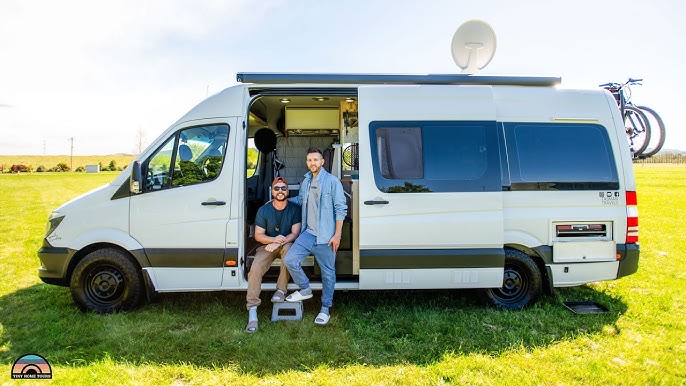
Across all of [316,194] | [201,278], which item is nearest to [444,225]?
[316,194]

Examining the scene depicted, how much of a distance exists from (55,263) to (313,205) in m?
2.84

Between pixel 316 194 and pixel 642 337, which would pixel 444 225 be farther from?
pixel 642 337

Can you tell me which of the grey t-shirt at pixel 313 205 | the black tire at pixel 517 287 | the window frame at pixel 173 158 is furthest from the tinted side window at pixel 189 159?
the black tire at pixel 517 287

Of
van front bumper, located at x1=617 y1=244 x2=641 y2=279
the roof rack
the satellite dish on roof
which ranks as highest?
the satellite dish on roof

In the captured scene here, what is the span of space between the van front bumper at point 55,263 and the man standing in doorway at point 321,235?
2.38 m

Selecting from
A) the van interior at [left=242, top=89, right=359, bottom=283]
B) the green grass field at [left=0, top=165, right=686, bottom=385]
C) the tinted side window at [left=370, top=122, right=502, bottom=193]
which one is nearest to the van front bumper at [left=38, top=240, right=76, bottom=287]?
the green grass field at [left=0, top=165, right=686, bottom=385]

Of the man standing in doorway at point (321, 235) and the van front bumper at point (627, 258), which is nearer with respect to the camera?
the man standing in doorway at point (321, 235)

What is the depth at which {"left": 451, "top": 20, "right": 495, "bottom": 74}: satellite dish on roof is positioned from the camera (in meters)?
5.57

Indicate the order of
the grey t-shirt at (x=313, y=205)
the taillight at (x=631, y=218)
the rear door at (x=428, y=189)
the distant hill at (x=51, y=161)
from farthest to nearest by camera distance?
1. the distant hill at (x=51, y=161)
2. the taillight at (x=631, y=218)
3. the grey t-shirt at (x=313, y=205)
4. the rear door at (x=428, y=189)

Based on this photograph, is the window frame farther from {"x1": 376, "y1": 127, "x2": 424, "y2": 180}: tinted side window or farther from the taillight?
the taillight

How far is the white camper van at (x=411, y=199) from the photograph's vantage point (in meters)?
4.49

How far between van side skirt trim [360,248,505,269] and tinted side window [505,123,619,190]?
0.78m

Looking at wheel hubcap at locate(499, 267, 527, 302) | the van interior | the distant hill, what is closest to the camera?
wheel hubcap at locate(499, 267, 527, 302)

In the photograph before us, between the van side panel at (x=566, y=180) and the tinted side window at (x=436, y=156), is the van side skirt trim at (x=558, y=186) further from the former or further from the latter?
the tinted side window at (x=436, y=156)
